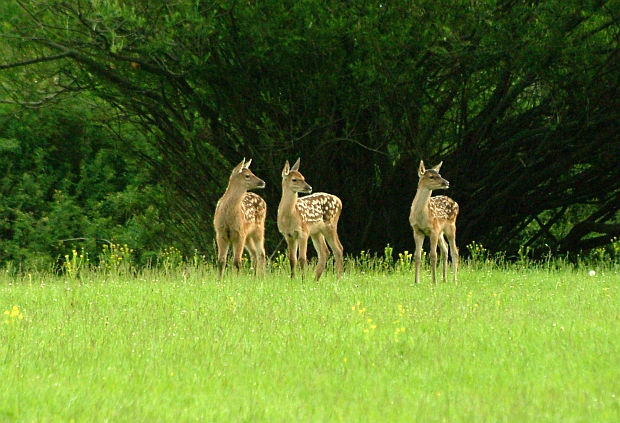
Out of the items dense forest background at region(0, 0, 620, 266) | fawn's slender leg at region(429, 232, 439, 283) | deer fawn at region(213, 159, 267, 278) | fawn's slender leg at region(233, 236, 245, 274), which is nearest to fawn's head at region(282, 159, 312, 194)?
deer fawn at region(213, 159, 267, 278)

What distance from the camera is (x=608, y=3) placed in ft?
48.9

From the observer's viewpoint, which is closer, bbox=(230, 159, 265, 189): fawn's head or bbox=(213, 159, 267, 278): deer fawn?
bbox=(213, 159, 267, 278): deer fawn

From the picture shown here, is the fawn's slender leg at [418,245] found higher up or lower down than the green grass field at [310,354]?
higher up

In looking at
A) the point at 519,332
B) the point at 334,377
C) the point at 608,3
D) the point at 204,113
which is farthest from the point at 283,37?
the point at 334,377

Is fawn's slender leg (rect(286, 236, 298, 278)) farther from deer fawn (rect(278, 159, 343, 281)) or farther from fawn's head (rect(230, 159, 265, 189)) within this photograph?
fawn's head (rect(230, 159, 265, 189))

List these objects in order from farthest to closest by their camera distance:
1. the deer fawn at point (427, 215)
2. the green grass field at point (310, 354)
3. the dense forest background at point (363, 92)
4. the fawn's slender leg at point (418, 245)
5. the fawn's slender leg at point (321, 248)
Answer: the dense forest background at point (363, 92), the fawn's slender leg at point (321, 248), the deer fawn at point (427, 215), the fawn's slender leg at point (418, 245), the green grass field at point (310, 354)

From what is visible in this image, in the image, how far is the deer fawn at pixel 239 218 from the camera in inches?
530

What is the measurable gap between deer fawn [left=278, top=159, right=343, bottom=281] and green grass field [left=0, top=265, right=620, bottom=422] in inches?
56.5

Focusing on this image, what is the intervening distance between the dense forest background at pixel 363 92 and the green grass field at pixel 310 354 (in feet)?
14.6

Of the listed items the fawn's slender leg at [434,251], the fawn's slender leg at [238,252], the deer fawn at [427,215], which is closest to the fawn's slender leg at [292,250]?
the fawn's slender leg at [238,252]

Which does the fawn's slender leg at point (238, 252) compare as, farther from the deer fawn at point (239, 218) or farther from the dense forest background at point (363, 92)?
the dense forest background at point (363, 92)

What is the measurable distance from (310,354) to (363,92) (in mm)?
8468

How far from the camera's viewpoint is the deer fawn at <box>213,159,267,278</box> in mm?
13453

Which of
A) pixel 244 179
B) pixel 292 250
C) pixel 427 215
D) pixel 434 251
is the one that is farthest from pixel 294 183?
pixel 434 251
